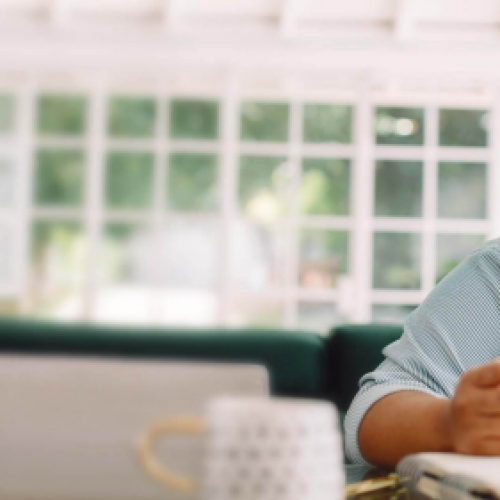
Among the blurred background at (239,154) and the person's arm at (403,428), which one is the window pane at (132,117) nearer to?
the blurred background at (239,154)

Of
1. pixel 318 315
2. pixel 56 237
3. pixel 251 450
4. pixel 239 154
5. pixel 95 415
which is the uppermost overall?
pixel 239 154

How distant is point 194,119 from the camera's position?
20.4 feet

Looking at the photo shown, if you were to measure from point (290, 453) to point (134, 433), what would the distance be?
737 millimetres

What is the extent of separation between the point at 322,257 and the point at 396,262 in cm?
45

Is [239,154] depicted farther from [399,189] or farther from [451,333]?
[451,333]

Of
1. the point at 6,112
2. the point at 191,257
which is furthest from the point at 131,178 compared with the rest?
the point at 6,112

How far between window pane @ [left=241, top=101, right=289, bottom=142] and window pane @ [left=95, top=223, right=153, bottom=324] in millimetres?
895

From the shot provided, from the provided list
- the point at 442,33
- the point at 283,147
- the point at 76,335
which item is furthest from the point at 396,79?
the point at 76,335

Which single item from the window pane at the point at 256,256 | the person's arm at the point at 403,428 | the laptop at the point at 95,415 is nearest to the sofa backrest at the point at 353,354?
the laptop at the point at 95,415

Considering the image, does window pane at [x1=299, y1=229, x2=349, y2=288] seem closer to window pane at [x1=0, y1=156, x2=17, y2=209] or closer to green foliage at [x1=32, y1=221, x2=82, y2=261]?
green foliage at [x1=32, y1=221, x2=82, y2=261]

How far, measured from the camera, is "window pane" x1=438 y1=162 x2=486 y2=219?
6.11 meters

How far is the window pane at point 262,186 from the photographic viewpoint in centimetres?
624

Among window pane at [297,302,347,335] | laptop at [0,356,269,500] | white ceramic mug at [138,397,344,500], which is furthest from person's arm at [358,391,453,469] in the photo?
window pane at [297,302,347,335]

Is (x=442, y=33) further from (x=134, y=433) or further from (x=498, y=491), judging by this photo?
(x=498, y=491)
